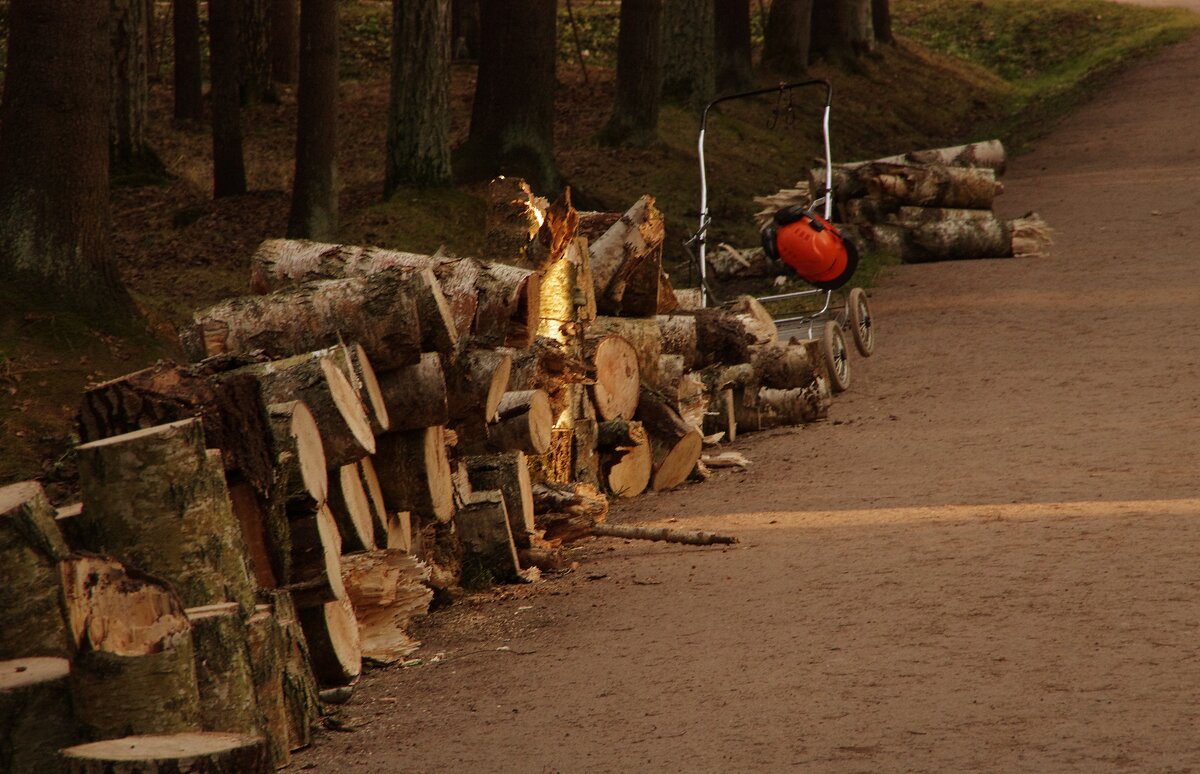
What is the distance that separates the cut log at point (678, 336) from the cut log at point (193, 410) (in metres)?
5.68

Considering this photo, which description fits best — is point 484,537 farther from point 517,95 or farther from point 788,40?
point 788,40

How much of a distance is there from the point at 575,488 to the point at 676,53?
18199mm

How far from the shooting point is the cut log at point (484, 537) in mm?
7375

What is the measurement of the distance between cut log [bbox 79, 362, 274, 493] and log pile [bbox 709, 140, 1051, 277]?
505 inches

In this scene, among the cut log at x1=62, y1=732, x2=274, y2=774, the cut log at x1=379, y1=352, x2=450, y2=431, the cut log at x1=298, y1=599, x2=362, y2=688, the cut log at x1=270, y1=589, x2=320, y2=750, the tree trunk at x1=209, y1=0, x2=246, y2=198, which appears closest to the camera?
the cut log at x1=62, y1=732, x2=274, y2=774


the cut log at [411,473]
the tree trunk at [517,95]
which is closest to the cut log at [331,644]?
the cut log at [411,473]

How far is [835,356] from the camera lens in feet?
41.5

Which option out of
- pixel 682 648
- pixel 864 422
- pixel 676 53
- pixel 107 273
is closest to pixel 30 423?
pixel 107 273

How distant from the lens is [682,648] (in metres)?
6.09

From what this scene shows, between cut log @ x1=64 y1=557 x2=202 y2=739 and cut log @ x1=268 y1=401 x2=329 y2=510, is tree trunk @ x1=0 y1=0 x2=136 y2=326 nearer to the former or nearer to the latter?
cut log @ x1=268 y1=401 x2=329 y2=510

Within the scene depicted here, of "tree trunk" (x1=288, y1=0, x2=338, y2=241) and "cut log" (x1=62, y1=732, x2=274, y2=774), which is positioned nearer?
"cut log" (x1=62, y1=732, x2=274, y2=774)

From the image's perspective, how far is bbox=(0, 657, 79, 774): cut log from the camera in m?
4.52

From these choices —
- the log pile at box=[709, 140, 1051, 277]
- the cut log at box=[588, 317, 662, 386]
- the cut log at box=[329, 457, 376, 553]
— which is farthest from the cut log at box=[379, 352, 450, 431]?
the log pile at box=[709, 140, 1051, 277]

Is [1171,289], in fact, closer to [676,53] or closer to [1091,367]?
[1091,367]
